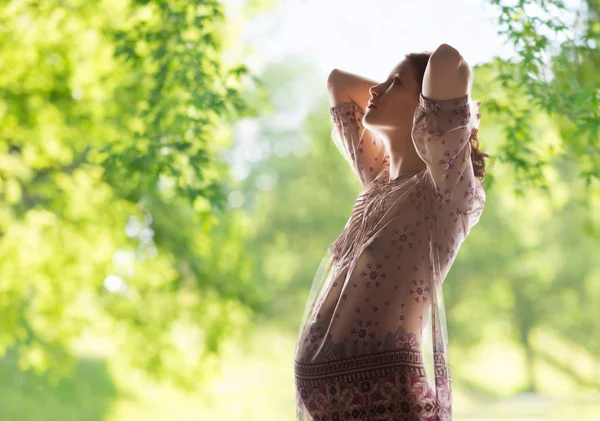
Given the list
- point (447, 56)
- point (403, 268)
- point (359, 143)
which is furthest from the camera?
point (359, 143)

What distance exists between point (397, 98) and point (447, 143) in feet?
0.59

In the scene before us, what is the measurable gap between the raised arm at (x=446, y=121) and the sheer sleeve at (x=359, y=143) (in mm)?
304

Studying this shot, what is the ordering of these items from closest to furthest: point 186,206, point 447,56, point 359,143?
point 447,56
point 359,143
point 186,206

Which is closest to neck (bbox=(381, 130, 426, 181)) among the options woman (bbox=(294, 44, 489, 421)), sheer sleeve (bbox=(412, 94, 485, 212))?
woman (bbox=(294, 44, 489, 421))

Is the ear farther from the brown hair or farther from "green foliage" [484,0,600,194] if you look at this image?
"green foliage" [484,0,600,194]

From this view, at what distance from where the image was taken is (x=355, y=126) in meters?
1.57

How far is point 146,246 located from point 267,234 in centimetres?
536

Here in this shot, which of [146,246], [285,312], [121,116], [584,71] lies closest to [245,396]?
[285,312]

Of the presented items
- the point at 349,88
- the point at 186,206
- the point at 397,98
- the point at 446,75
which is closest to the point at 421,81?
the point at 397,98

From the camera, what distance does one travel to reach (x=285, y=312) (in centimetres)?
980

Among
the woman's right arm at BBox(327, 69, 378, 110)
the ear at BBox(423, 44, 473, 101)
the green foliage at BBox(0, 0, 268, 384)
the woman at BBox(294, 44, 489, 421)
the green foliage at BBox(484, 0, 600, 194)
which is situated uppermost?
the green foliage at BBox(0, 0, 268, 384)

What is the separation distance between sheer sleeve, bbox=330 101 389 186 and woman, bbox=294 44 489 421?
0.53 feet

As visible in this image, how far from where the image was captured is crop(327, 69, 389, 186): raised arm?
1550 mm

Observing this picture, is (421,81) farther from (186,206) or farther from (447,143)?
(186,206)
